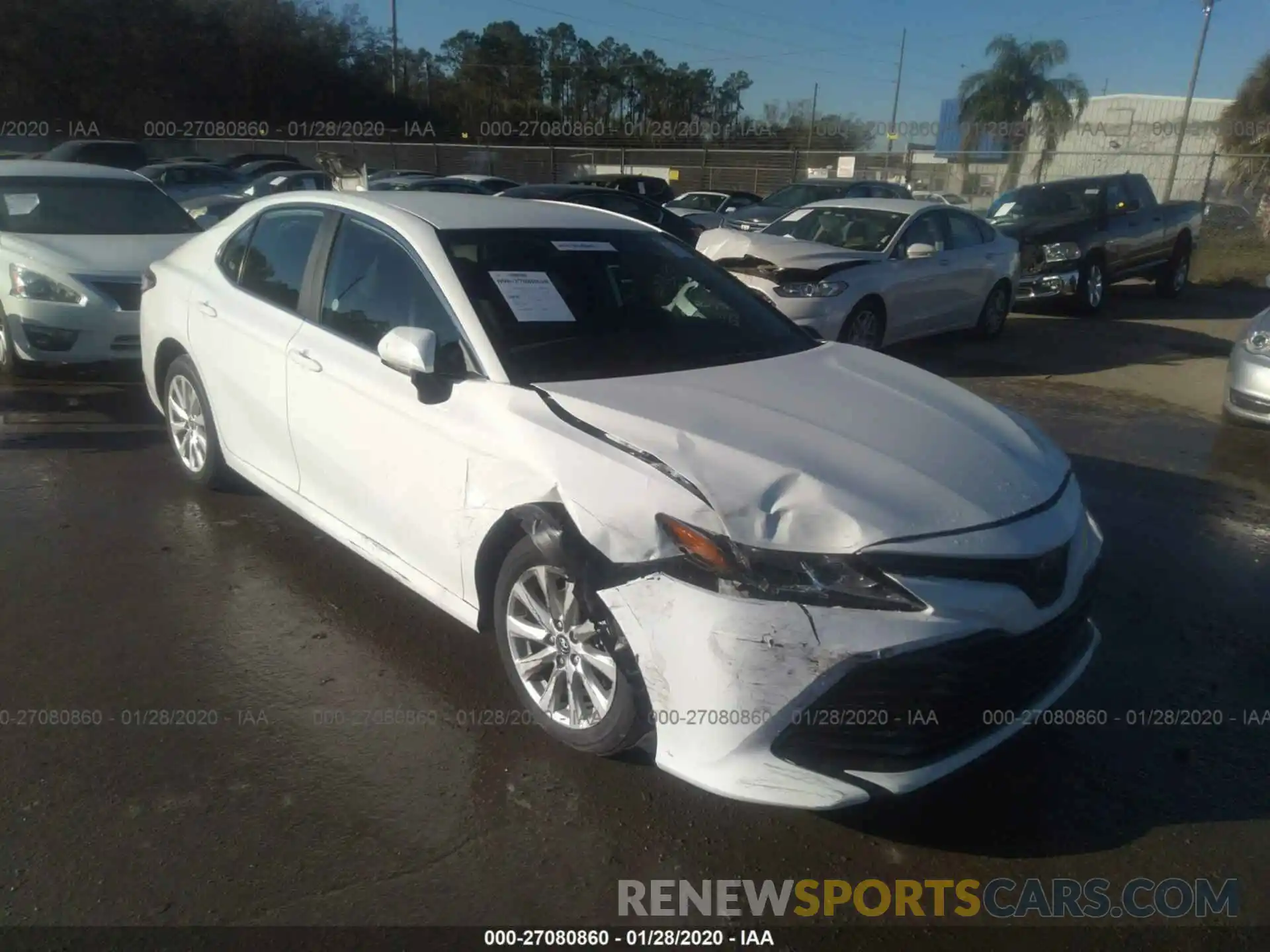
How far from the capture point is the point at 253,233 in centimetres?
494

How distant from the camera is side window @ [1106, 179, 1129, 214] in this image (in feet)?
45.0

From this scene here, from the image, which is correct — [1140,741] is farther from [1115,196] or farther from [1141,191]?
[1141,191]

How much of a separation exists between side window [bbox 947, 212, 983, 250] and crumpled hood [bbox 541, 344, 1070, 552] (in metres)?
7.09

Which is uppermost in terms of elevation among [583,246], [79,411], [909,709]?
[583,246]

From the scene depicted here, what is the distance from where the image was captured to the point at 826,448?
3.09 meters

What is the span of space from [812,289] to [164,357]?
16.8 ft

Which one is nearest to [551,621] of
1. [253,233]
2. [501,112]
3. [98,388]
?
[253,233]

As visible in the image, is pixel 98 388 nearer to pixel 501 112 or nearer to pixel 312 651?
pixel 312 651

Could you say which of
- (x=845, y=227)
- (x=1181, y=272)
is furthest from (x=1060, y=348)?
(x=1181, y=272)

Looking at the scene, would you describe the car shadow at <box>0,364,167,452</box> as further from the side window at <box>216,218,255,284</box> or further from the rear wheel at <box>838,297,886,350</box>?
the rear wheel at <box>838,297,886,350</box>

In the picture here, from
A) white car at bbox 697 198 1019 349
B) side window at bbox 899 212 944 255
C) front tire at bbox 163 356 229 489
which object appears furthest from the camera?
side window at bbox 899 212 944 255

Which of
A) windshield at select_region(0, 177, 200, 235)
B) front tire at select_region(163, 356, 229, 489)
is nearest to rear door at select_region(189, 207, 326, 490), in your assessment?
front tire at select_region(163, 356, 229, 489)

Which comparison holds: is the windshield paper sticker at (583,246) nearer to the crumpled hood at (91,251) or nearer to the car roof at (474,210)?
the car roof at (474,210)

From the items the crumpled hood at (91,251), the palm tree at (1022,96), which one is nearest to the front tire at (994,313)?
the crumpled hood at (91,251)
